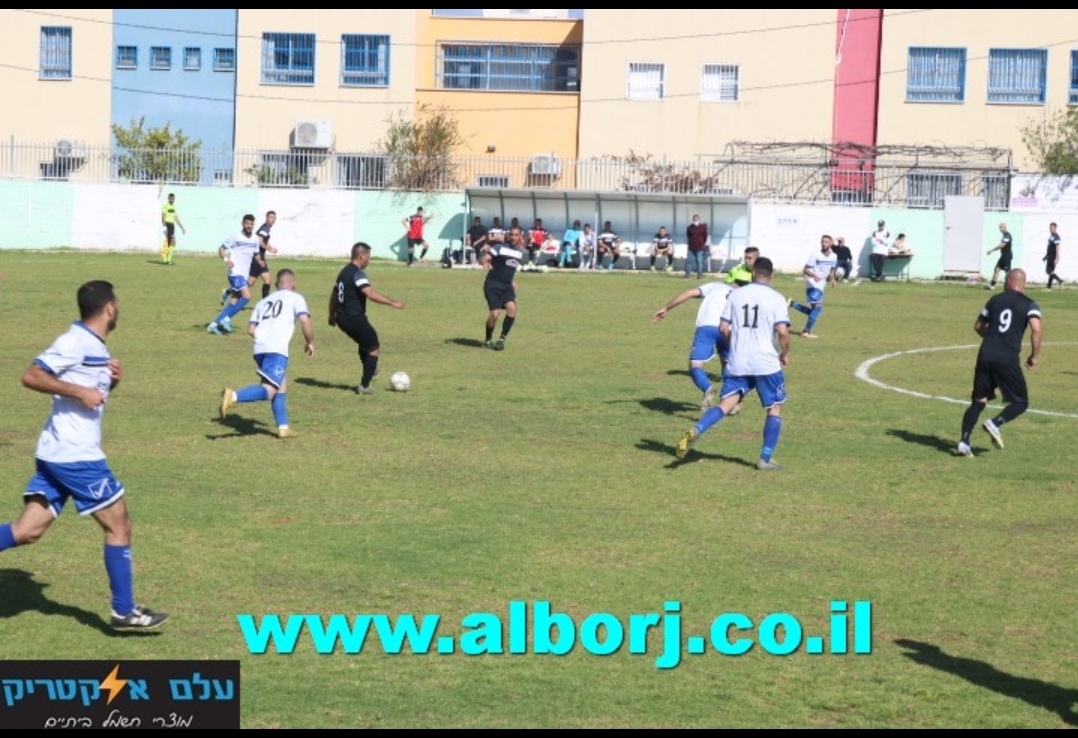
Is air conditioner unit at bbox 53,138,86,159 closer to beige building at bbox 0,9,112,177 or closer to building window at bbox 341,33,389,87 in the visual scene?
beige building at bbox 0,9,112,177

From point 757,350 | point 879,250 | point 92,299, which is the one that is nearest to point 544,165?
point 879,250

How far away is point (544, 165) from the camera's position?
57.2 meters

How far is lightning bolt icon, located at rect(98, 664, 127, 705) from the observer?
8.46 meters

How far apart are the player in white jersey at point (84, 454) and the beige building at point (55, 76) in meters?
53.8

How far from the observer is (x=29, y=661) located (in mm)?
9023

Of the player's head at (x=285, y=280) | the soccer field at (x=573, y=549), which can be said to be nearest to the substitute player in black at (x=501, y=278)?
the soccer field at (x=573, y=549)

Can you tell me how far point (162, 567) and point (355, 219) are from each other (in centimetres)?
4081

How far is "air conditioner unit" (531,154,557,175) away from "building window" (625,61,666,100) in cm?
484

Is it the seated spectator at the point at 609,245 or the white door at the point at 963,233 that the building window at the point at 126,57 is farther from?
the white door at the point at 963,233

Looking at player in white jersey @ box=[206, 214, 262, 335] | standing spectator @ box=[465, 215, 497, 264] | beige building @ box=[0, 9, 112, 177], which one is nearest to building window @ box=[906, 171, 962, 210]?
standing spectator @ box=[465, 215, 497, 264]

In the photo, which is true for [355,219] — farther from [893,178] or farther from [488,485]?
[488,485]

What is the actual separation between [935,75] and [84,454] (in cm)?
5277

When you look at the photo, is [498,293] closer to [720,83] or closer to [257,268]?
[257,268]
